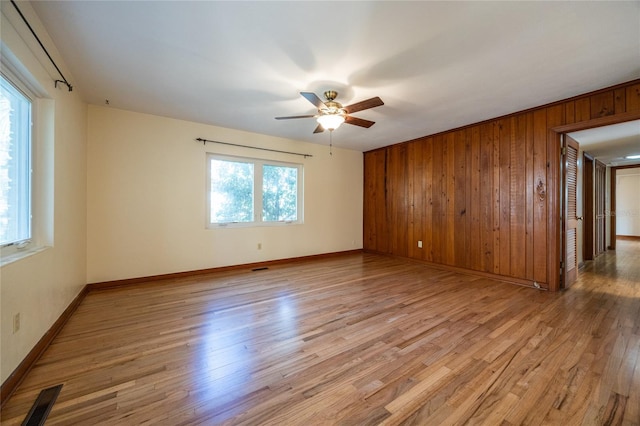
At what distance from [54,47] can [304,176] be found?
145 inches

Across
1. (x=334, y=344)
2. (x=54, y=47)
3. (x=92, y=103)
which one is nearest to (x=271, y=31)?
(x=54, y=47)

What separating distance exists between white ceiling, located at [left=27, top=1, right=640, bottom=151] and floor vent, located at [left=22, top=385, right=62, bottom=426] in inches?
97.9

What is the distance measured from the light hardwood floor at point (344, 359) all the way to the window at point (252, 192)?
1.53m

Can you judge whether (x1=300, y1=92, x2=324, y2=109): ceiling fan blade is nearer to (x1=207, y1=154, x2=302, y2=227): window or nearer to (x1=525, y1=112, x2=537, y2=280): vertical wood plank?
(x1=207, y1=154, x2=302, y2=227): window

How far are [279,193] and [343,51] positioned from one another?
314 cm

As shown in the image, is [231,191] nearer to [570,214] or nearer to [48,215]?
[48,215]

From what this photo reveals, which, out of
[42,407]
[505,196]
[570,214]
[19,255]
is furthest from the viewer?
[505,196]

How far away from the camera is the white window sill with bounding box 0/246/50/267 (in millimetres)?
1512

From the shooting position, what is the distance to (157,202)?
Answer: 12.2 feet

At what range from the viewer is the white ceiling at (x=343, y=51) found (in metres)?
1.72

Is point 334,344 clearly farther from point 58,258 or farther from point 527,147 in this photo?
point 527,147

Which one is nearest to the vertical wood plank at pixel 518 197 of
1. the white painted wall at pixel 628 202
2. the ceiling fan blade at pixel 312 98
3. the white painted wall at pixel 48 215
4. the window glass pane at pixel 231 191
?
the ceiling fan blade at pixel 312 98

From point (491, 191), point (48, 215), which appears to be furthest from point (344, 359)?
point (491, 191)

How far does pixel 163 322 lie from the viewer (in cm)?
238
